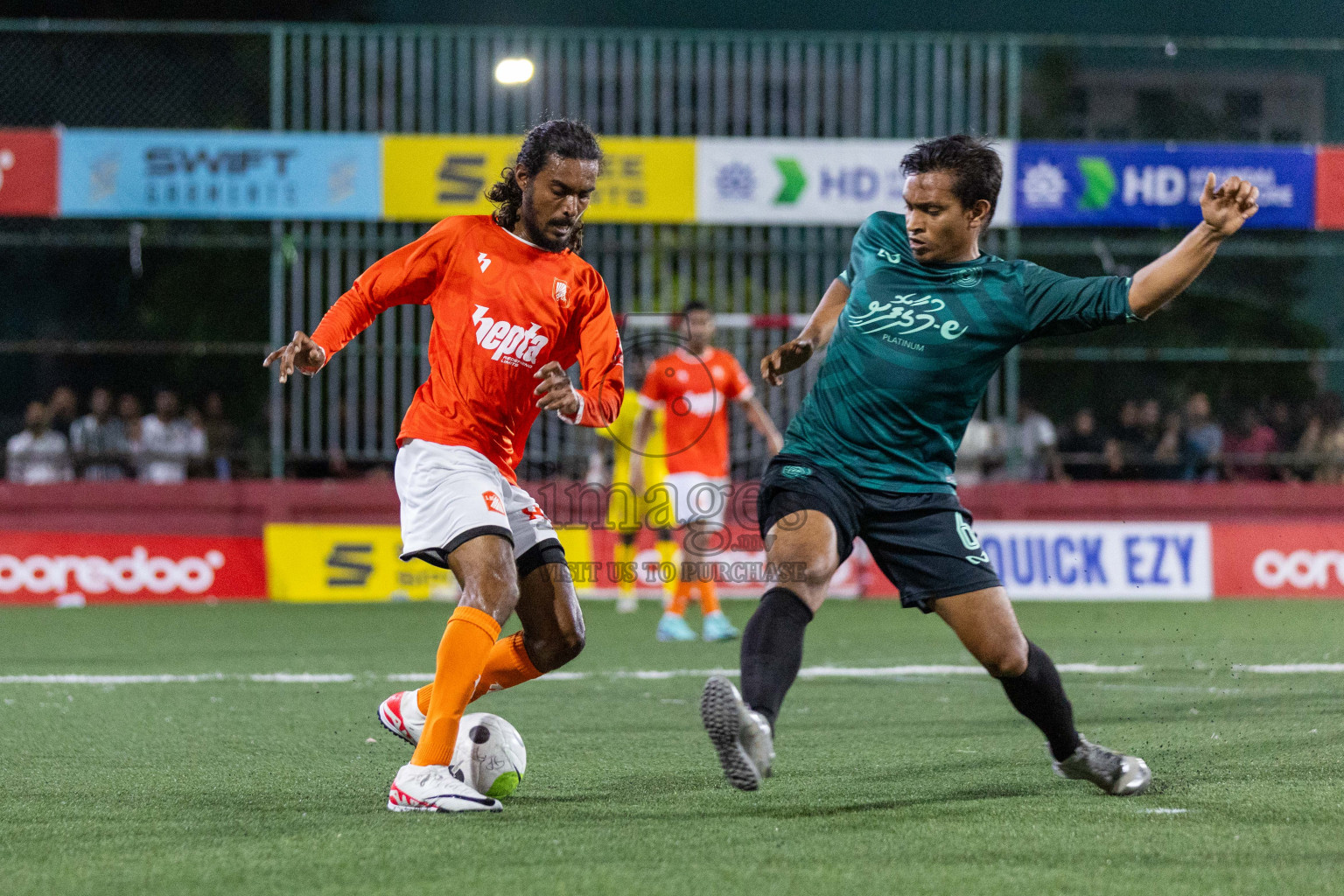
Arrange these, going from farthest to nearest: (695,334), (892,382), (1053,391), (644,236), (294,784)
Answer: (1053,391) < (644,236) < (695,334) < (294,784) < (892,382)

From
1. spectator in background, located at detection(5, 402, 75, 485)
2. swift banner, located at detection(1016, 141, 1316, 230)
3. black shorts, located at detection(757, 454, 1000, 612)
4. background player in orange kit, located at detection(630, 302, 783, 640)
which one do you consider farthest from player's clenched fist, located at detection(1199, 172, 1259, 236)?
spectator in background, located at detection(5, 402, 75, 485)

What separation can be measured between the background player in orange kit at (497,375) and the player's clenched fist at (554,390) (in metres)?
0.05

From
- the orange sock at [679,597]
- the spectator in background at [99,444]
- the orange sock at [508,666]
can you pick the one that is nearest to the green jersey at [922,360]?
the orange sock at [508,666]

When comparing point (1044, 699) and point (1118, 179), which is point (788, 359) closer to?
point (1044, 699)

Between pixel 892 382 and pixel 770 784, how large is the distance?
144 centimetres

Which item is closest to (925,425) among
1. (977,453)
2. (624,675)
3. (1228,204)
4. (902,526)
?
(902,526)

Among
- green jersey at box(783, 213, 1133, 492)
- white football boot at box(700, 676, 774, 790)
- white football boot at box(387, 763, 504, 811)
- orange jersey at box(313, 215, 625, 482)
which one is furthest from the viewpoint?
orange jersey at box(313, 215, 625, 482)

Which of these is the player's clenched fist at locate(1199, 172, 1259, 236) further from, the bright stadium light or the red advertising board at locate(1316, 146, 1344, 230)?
the red advertising board at locate(1316, 146, 1344, 230)

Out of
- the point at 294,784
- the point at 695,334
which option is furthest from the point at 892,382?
the point at 695,334

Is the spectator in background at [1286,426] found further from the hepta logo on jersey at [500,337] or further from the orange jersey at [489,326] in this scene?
the hepta logo on jersey at [500,337]

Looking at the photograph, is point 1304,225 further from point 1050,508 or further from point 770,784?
point 770,784

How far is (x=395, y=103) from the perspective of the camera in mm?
16141

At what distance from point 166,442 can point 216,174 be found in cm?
284

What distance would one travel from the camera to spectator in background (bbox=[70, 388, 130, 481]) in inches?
609
